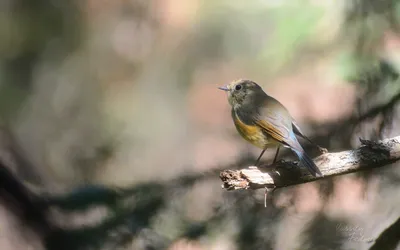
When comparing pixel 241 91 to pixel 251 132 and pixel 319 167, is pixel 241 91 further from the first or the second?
pixel 319 167

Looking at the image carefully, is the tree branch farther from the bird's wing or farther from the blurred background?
the blurred background

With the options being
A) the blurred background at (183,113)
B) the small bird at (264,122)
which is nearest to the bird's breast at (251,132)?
the small bird at (264,122)

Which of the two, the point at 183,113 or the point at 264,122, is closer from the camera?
the point at 264,122

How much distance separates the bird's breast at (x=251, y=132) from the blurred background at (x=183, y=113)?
13.4 inches

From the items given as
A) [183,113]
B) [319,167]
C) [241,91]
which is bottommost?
[183,113]

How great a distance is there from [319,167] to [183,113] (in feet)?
14.8

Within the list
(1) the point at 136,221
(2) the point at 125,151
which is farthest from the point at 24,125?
(1) the point at 136,221

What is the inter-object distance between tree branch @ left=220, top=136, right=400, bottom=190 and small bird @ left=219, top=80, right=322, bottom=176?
0.11ft

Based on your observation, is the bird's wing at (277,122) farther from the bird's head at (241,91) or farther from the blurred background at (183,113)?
the blurred background at (183,113)

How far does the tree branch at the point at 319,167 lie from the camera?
935 millimetres

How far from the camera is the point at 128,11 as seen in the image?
227 inches

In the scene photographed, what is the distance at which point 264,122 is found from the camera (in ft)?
3.18

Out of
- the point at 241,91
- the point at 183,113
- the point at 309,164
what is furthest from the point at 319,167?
the point at 183,113

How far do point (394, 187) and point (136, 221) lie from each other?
0.63 metres
